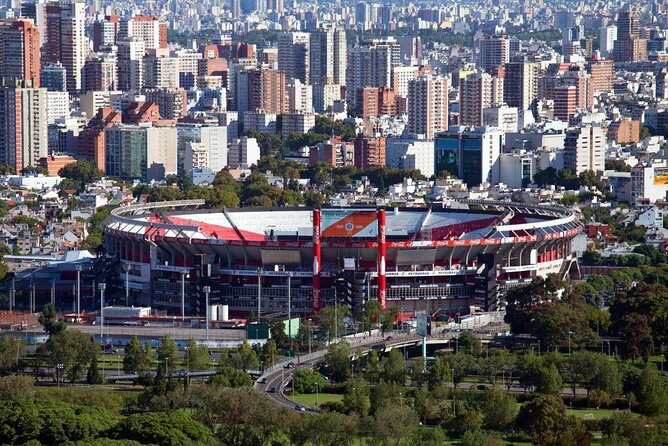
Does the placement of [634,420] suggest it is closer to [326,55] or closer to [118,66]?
[118,66]

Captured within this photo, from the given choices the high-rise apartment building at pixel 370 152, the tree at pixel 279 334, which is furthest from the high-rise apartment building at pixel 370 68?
the tree at pixel 279 334

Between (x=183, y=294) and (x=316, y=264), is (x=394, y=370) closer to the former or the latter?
(x=316, y=264)

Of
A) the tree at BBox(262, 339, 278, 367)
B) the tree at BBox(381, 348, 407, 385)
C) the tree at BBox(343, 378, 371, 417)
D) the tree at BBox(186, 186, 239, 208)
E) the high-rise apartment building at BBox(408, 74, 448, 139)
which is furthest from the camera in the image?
the high-rise apartment building at BBox(408, 74, 448, 139)

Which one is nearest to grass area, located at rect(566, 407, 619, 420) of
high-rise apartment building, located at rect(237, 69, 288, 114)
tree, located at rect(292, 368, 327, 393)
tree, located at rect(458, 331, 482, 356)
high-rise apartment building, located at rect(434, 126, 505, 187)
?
tree, located at rect(292, 368, 327, 393)

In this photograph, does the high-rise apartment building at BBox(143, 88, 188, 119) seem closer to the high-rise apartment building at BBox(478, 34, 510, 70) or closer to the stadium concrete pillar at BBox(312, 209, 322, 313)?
the high-rise apartment building at BBox(478, 34, 510, 70)

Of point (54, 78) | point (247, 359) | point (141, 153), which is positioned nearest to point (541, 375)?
point (247, 359)

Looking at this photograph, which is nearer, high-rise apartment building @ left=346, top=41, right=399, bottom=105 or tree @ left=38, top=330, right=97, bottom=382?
tree @ left=38, top=330, right=97, bottom=382
